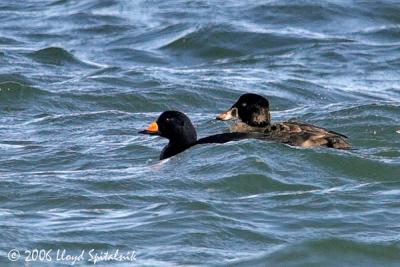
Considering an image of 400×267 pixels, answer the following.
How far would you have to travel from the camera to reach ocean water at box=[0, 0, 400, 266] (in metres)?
12.2

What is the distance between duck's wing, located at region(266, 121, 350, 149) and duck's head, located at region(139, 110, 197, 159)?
3.15ft

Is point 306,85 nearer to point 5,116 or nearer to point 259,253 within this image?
point 5,116

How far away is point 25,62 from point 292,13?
5.61m

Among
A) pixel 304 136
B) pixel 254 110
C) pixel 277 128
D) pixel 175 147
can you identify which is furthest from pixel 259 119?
pixel 175 147

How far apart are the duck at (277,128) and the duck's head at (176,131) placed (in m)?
0.55

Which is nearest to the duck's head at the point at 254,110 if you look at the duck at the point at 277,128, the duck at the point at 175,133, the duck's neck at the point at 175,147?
the duck at the point at 277,128

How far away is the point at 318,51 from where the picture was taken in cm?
2264

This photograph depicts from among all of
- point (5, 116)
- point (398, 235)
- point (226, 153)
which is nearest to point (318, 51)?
point (5, 116)

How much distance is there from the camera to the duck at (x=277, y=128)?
14.9m

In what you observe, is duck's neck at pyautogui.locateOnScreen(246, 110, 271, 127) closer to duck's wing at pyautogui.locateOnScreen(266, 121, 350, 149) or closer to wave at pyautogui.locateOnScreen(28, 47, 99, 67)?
duck's wing at pyautogui.locateOnScreen(266, 121, 350, 149)

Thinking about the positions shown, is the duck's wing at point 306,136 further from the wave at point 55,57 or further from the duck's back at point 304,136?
the wave at point 55,57

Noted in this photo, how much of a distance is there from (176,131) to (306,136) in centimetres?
146

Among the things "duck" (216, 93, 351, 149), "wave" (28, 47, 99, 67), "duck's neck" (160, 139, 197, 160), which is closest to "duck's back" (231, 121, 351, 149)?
"duck" (216, 93, 351, 149)

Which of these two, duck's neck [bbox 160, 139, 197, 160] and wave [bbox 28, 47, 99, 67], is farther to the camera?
wave [bbox 28, 47, 99, 67]
